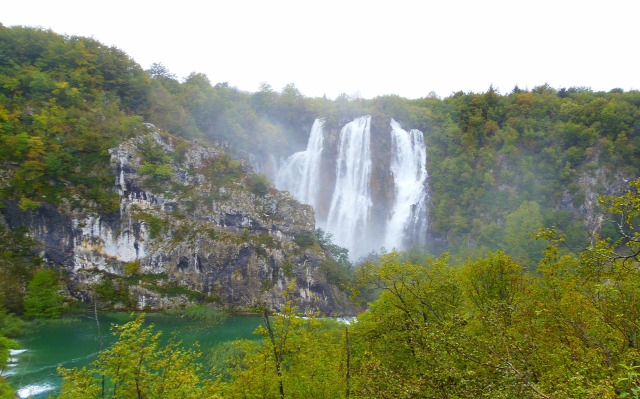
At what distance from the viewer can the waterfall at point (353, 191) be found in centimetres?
5344

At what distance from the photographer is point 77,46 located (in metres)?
48.1

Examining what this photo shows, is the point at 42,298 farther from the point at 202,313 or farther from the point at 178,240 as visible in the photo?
the point at 202,313

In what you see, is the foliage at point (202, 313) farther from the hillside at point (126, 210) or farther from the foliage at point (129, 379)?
the foliage at point (129, 379)

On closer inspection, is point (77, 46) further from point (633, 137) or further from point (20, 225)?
point (633, 137)

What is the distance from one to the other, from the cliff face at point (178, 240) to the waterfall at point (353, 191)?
35.7 ft

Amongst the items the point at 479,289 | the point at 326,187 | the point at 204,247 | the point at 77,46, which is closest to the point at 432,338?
the point at 479,289

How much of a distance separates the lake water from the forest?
2.39m

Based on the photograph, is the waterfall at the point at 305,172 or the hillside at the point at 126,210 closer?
the hillside at the point at 126,210

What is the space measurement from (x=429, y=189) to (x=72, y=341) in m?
47.8

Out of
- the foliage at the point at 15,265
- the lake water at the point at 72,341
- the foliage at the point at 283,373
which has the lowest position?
the lake water at the point at 72,341

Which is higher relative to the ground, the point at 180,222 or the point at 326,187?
the point at 326,187

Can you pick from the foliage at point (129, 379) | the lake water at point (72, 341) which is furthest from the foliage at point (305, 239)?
the foliage at point (129, 379)

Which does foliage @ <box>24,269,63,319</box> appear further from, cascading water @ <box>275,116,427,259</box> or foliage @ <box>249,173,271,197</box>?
cascading water @ <box>275,116,427,259</box>

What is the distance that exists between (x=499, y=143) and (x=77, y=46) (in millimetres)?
65452
